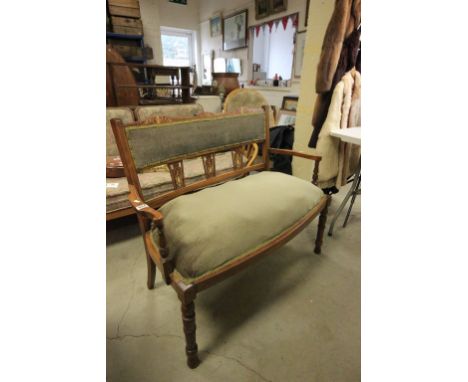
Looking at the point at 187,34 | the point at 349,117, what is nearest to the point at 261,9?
the point at 187,34

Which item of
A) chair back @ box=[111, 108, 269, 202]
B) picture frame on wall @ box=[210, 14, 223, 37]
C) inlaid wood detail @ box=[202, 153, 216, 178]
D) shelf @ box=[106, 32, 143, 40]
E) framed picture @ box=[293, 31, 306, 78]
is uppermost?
picture frame on wall @ box=[210, 14, 223, 37]

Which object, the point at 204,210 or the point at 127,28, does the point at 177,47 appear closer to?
the point at 127,28

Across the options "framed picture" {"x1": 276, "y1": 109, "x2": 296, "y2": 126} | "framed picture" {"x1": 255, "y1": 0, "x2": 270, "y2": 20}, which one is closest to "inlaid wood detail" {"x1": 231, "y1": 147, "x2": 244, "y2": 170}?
"framed picture" {"x1": 276, "y1": 109, "x2": 296, "y2": 126}

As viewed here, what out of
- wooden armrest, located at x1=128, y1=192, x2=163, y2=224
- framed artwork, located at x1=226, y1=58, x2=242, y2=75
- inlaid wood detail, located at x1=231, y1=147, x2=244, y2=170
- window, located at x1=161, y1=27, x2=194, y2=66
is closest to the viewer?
wooden armrest, located at x1=128, y1=192, x2=163, y2=224

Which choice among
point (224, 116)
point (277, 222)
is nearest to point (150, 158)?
Result: point (224, 116)

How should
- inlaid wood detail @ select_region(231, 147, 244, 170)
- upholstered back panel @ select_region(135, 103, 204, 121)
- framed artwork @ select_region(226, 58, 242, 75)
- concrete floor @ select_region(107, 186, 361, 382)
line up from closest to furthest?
1. concrete floor @ select_region(107, 186, 361, 382)
2. inlaid wood detail @ select_region(231, 147, 244, 170)
3. upholstered back panel @ select_region(135, 103, 204, 121)
4. framed artwork @ select_region(226, 58, 242, 75)

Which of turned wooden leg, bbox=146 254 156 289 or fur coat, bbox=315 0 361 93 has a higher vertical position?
fur coat, bbox=315 0 361 93

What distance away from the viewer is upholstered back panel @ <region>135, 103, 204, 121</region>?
7.43 feet

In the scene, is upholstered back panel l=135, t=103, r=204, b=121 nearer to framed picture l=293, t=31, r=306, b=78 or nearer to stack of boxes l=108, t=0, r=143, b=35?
framed picture l=293, t=31, r=306, b=78

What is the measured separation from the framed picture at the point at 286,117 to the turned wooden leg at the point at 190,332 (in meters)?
2.71

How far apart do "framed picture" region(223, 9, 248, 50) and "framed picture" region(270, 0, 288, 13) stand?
0.66m

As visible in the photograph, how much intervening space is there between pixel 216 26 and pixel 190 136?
15.0 feet

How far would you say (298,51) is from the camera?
3.25 m
